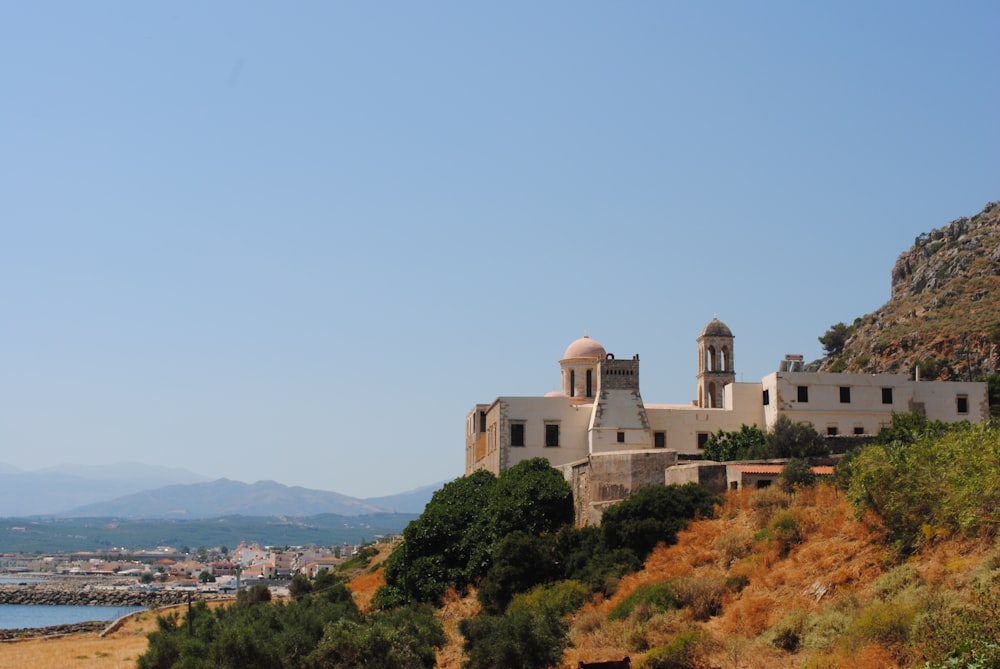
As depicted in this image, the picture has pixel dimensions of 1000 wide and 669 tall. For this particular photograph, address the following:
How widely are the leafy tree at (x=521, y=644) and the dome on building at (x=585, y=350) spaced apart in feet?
69.0

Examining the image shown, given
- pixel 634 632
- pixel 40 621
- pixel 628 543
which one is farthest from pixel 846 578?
pixel 40 621

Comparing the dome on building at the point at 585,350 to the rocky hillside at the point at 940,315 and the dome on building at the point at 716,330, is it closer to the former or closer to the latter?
the dome on building at the point at 716,330

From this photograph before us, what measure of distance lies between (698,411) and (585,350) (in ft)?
18.9

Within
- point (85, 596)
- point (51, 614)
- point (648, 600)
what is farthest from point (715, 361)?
point (85, 596)

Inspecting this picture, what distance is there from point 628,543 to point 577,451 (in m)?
10.7

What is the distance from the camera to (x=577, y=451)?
43.2 metres

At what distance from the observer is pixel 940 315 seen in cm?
6844

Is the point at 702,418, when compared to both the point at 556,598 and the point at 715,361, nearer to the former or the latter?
the point at 715,361

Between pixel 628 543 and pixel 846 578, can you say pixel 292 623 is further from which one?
pixel 846 578

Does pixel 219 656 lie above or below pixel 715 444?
below

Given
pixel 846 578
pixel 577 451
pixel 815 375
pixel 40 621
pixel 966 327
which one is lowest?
pixel 40 621

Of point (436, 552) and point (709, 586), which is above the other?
point (436, 552)

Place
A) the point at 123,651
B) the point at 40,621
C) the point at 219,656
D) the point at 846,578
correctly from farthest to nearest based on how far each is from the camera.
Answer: the point at 40,621 → the point at 123,651 → the point at 219,656 → the point at 846,578

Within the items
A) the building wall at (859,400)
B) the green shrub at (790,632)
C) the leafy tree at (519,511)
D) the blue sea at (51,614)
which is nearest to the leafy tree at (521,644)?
the green shrub at (790,632)
